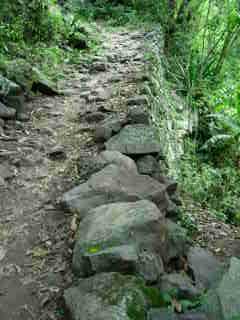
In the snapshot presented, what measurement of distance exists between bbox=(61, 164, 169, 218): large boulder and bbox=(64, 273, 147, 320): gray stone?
3.00 feet

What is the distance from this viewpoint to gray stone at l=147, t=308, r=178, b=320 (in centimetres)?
204

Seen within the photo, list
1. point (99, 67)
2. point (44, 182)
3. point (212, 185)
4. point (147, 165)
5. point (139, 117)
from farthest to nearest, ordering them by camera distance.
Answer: point (99, 67) < point (212, 185) < point (139, 117) < point (147, 165) < point (44, 182)

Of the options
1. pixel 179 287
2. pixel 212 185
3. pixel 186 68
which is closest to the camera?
pixel 179 287

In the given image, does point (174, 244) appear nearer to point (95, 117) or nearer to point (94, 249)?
point (94, 249)

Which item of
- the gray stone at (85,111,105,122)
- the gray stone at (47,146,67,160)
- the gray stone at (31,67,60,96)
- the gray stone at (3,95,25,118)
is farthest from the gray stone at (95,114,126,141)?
the gray stone at (31,67,60,96)

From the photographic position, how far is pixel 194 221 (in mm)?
4234

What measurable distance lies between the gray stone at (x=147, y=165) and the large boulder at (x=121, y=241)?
1000mm

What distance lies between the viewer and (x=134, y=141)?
414 cm

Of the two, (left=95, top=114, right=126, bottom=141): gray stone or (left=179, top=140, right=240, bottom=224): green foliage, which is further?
(left=179, top=140, right=240, bottom=224): green foliage

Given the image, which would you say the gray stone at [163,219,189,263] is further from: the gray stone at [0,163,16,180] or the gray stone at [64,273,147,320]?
the gray stone at [0,163,16,180]

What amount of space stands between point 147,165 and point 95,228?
1412 millimetres

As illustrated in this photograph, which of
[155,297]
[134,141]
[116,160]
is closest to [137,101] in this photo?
[134,141]

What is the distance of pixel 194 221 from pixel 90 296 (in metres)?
2.29

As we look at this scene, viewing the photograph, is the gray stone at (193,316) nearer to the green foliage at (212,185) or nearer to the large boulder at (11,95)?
the green foliage at (212,185)
